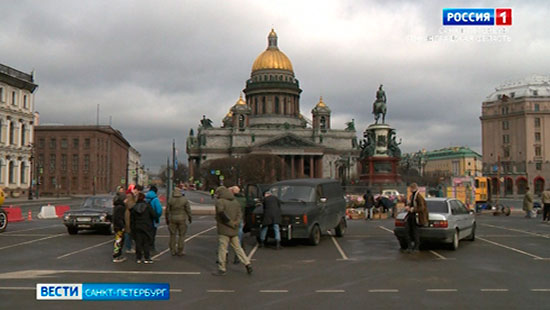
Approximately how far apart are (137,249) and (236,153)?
117m

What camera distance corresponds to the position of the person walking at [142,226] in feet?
41.3

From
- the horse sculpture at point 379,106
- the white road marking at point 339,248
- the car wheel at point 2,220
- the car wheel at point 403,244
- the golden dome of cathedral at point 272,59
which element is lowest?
the white road marking at point 339,248

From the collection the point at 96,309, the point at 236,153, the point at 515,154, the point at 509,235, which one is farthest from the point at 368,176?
the point at 236,153

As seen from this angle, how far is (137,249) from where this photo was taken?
41.8 ft

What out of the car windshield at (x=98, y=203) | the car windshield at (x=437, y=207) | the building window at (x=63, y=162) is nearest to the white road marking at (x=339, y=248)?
the car windshield at (x=437, y=207)

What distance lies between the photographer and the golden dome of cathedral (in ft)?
448

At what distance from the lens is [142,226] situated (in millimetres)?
12578

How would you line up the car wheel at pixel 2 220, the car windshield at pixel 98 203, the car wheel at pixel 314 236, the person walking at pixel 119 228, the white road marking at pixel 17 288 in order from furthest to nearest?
the car windshield at pixel 98 203 < the car wheel at pixel 2 220 < the car wheel at pixel 314 236 < the person walking at pixel 119 228 < the white road marking at pixel 17 288

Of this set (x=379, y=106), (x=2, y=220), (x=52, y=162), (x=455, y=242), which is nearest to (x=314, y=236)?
(x=455, y=242)

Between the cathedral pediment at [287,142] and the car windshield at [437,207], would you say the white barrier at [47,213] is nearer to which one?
the car windshield at [437,207]

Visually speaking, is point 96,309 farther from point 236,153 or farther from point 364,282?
point 236,153

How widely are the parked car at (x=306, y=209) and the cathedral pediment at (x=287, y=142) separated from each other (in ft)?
352

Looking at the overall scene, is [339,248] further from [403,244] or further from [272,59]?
[272,59]

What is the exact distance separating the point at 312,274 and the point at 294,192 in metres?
5.83
